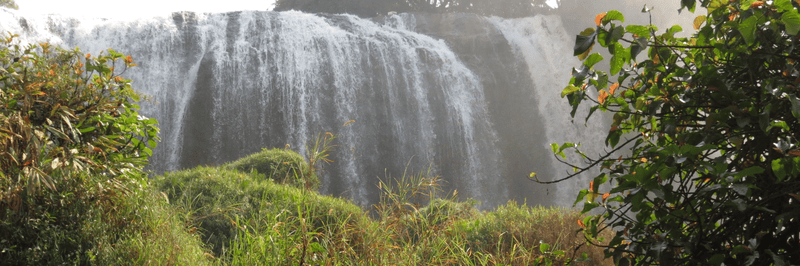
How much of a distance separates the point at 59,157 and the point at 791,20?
3.35 metres

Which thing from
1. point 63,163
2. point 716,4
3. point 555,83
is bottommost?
point 63,163

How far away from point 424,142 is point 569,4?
1420 cm

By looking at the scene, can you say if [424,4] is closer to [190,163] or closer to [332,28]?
[332,28]

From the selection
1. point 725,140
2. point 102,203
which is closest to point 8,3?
point 102,203

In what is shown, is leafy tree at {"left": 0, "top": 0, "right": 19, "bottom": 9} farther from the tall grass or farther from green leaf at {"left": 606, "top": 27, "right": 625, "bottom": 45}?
green leaf at {"left": 606, "top": 27, "right": 625, "bottom": 45}

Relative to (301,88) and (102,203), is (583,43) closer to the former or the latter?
(102,203)

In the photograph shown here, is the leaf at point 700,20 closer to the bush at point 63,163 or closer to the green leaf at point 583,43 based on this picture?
the green leaf at point 583,43

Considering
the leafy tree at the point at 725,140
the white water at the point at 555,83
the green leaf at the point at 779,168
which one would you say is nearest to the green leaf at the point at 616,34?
the leafy tree at the point at 725,140

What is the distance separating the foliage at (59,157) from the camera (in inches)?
95.4

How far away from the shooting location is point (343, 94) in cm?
1612

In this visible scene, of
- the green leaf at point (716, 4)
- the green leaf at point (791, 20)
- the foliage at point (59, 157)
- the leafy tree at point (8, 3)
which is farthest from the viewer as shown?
the leafy tree at point (8, 3)

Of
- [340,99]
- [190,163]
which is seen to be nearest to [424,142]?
[340,99]

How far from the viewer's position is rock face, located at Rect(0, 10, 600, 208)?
1445 cm

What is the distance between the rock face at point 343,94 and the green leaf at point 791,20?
36.0 ft
